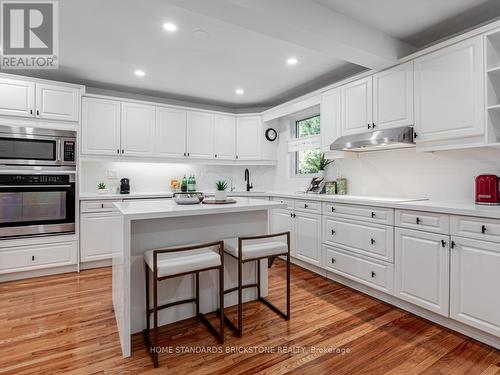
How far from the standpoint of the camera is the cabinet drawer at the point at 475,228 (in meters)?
1.90

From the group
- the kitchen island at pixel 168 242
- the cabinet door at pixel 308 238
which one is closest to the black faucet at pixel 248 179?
the cabinet door at pixel 308 238

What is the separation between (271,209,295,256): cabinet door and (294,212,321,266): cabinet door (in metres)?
0.09

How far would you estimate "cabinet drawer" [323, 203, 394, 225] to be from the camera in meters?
2.58

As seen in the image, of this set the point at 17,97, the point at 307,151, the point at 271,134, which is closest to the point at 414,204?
the point at 307,151

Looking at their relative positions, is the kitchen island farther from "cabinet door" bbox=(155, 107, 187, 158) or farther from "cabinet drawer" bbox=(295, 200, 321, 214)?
"cabinet door" bbox=(155, 107, 187, 158)

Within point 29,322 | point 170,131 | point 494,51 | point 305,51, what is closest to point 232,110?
point 170,131

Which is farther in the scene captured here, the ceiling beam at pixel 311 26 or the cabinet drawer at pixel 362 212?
the cabinet drawer at pixel 362 212

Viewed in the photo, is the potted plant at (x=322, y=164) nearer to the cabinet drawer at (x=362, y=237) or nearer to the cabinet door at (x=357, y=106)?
the cabinet door at (x=357, y=106)

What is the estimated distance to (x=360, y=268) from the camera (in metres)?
2.85

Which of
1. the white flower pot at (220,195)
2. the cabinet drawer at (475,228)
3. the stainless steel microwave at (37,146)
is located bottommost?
the cabinet drawer at (475,228)

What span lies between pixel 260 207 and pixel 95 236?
8.24 ft

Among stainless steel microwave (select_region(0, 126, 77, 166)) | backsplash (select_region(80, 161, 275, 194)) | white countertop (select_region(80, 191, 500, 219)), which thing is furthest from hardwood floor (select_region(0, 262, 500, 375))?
backsplash (select_region(80, 161, 275, 194))

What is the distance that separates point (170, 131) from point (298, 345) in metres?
3.57

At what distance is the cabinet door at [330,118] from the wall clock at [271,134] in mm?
1415
